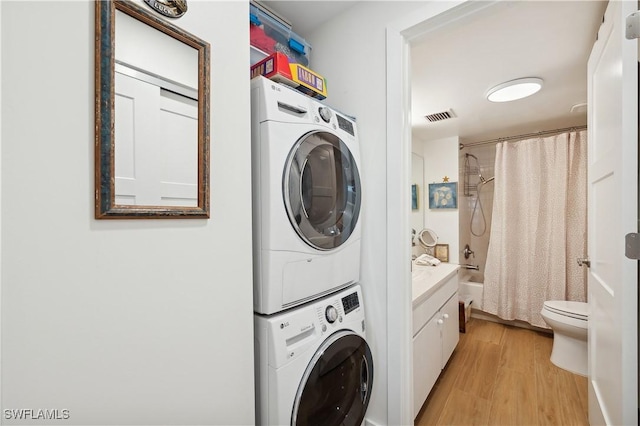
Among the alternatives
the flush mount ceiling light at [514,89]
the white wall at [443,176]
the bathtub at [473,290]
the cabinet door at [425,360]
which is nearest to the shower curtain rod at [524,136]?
the white wall at [443,176]

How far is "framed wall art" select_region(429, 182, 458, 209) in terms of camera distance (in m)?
3.27

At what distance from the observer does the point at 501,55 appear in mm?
1738

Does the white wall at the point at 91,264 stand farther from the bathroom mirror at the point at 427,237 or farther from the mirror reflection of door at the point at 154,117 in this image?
the bathroom mirror at the point at 427,237

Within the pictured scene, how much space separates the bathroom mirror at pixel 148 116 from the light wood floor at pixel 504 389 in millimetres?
1914

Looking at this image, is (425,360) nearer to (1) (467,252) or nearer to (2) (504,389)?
(2) (504,389)

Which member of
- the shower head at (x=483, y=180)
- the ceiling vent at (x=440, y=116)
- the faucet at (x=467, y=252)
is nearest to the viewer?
the ceiling vent at (x=440, y=116)

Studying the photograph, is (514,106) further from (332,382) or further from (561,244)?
(332,382)

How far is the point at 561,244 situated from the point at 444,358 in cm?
185

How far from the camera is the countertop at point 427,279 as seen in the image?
65.6 inches

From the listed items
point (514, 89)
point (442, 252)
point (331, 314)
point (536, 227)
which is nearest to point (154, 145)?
point (331, 314)

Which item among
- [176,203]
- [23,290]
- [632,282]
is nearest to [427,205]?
[632,282]

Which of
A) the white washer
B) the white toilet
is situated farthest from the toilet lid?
the white washer

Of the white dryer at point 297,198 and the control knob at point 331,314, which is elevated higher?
the white dryer at point 297,198

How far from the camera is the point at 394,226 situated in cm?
133
